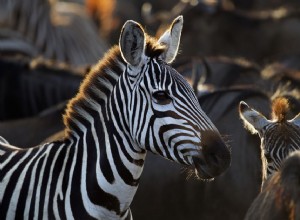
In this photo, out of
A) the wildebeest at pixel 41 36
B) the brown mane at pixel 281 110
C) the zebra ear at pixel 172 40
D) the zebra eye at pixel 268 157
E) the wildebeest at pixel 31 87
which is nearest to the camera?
the zebra ear at pixel 172 40

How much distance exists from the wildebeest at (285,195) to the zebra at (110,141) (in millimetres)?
558

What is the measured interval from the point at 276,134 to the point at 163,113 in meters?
0.92

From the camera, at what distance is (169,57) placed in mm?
7500

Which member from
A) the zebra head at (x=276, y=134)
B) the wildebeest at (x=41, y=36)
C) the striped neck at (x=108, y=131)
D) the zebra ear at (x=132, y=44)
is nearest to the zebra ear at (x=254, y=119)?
the zebra head at (x=276, y=134)

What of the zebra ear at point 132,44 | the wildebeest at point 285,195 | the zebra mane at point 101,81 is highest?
the zebra ear at point 132,44

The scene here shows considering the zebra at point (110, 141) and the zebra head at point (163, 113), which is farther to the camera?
the zebra at point (110, 141)

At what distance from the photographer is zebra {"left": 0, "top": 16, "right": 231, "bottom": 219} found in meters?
7.14

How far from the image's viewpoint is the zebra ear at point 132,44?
7168 millimetres

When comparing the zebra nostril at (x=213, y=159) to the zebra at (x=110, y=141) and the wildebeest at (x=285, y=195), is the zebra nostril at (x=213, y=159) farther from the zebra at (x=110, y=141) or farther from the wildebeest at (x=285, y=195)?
the wildebeest at (x=285, y=195)

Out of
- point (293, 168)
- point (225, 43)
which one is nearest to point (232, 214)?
point (293, 168)

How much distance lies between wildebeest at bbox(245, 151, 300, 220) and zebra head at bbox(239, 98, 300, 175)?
24.7 inches

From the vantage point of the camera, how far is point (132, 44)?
7211 mm

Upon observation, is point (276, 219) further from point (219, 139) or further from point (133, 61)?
point (133, 61)

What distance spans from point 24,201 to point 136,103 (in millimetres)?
956
